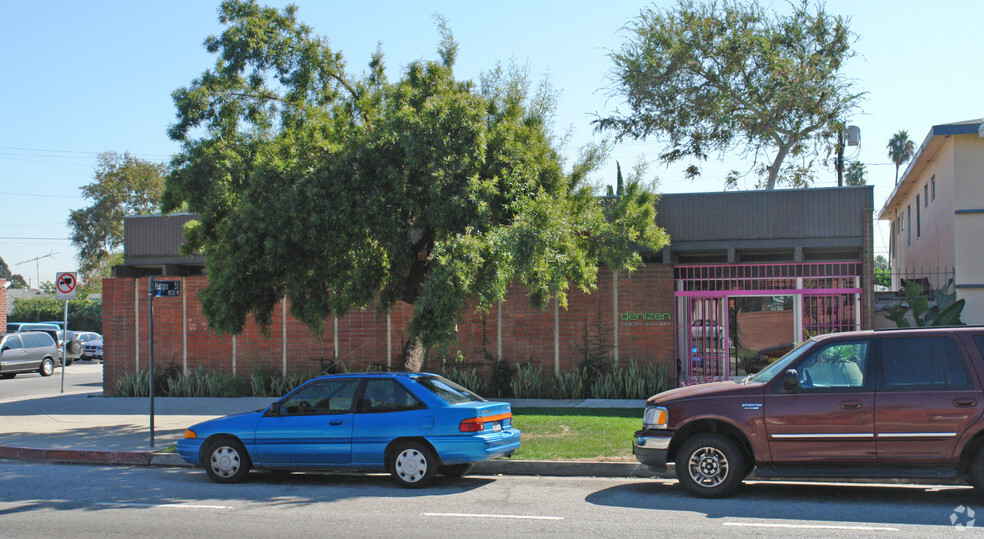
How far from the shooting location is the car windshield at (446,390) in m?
9.76

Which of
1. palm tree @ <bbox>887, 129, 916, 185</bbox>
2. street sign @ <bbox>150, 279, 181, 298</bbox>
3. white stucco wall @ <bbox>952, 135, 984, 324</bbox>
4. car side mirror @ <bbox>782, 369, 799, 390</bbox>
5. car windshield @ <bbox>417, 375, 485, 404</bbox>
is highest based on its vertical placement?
palm tree @ <bbox>887, 129, 916, 185</bbox>

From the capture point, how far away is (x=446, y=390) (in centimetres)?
997

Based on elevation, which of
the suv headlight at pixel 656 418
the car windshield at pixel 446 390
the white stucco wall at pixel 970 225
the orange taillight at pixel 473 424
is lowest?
the orange taillight at pixel 473 424

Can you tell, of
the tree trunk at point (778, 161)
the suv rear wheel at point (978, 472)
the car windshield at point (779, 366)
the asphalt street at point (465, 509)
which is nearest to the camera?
the asphalt street at point (465, 509)

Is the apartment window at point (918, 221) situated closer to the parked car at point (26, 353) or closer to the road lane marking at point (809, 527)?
the road lane marking at point (809, 527)

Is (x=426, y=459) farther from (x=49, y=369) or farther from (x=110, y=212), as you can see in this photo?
(x=110, y=212)

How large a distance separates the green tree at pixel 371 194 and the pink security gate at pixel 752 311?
3.80m

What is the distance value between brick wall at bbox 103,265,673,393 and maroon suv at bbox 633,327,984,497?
8242mm

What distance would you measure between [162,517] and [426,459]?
9.42 ft

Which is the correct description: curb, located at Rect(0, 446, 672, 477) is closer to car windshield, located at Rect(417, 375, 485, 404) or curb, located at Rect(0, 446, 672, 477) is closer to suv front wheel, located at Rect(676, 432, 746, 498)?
suv front wheel, located at Rect(676, 432, 746, 498)

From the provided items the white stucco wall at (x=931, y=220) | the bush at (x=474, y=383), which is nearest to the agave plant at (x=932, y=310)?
the white stucco wall at (x=931, y=220)

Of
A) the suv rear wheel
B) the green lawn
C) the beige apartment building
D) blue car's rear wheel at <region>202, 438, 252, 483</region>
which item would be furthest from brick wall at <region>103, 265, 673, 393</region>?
the suv rear wheel

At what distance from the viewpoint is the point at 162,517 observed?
807cm

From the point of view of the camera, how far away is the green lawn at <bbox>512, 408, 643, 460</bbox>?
10.8m
